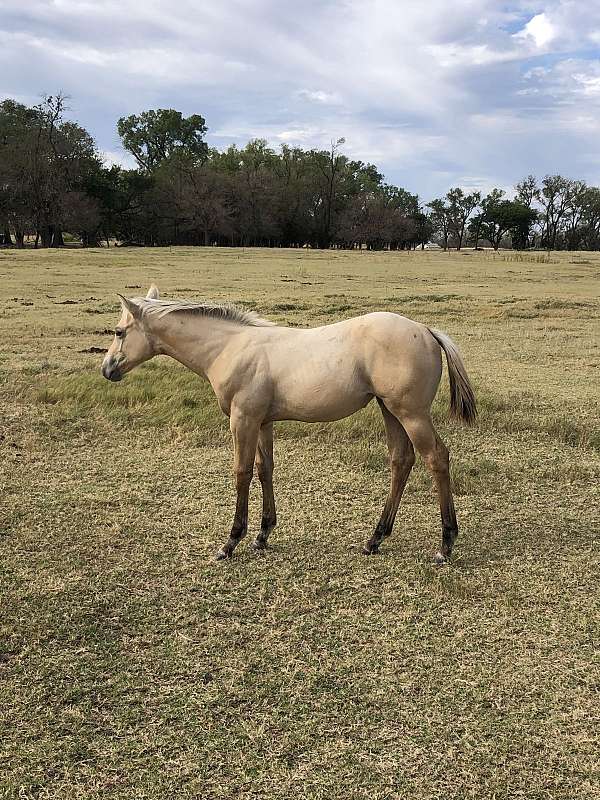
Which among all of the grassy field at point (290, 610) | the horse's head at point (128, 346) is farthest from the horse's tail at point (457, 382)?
the horse's head at point (128, 346)

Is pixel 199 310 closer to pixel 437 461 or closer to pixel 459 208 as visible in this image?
pixel 437 461

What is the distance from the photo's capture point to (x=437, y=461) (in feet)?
13.8

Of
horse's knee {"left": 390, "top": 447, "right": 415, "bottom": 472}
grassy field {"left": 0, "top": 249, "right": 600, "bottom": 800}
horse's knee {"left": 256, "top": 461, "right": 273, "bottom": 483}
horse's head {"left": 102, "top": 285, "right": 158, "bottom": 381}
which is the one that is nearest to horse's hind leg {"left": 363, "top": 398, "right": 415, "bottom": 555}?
horse's knee {"left": 390, "top": 447, "right": 415, "bottom": 472}

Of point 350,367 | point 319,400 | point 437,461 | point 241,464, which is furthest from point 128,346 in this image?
point 437,461

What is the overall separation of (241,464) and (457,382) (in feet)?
5.27

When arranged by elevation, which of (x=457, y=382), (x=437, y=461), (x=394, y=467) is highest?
(x=457, y=382)

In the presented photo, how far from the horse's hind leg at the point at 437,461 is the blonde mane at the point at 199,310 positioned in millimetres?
1335

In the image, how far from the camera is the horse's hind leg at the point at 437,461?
4.12 metres

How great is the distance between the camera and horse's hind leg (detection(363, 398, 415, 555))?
4.48 m

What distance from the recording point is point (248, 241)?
58.1 meters

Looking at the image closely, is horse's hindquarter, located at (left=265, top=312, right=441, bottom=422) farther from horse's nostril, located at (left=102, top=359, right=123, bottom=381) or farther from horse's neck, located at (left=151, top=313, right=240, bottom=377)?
horse's nostril, located at (left=102, top=359, right=123, bottom=381)

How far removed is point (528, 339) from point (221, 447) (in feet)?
25.5

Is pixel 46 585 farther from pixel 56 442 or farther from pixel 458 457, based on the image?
pixel 458 457

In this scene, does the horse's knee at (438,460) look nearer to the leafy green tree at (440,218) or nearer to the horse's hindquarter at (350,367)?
the horse's hindquarter at (350,367)
